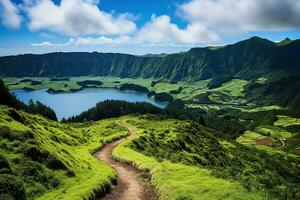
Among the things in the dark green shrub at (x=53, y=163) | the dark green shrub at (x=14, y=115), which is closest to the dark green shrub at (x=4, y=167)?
the dark green shrub at (x=53, y=163)

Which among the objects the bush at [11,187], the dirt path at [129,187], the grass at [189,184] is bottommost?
the dirt path at [129,187]

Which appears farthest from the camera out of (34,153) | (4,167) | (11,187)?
(34,153)

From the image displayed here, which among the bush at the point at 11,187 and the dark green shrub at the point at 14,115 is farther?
the dark green shrub at the point at 14,115

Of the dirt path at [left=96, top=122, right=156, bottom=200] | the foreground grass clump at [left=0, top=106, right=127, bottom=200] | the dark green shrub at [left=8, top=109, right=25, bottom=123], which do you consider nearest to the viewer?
the foreground grass clump at [left=0, top=106, right=127, bottom=200]

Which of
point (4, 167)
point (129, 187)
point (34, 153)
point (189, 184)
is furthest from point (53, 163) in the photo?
point (189, 184)

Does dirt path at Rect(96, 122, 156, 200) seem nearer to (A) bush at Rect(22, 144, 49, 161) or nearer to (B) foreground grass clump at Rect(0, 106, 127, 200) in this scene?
(B) foreground grass clump at Rect(0, 106, 127, 200)

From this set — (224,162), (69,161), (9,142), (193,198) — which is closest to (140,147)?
(224,162)

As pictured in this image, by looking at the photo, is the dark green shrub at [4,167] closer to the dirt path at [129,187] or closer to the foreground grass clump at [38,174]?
the foreground grass clump at [38,174]

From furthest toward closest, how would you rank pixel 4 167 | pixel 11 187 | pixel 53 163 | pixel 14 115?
1. pixel 14 115
2. pixel 53 163
3. pixel 4 167
4. pixel 11 187

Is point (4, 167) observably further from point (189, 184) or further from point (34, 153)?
point (189, 184)

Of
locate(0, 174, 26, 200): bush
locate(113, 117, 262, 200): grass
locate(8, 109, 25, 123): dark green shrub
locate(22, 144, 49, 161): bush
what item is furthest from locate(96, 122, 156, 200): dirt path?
locate(8, 109, 25, 123): dark green shrub
